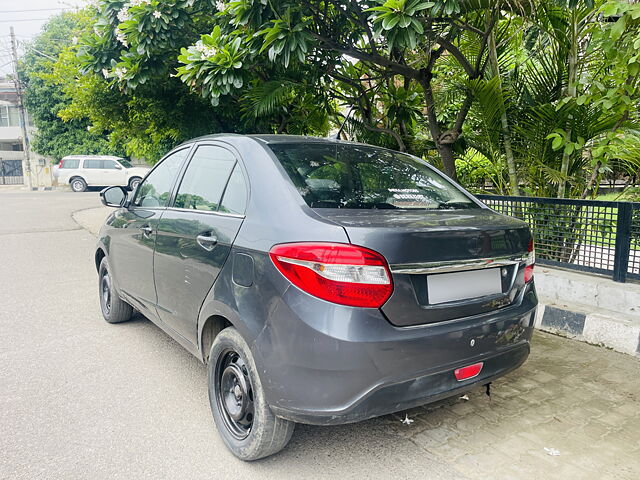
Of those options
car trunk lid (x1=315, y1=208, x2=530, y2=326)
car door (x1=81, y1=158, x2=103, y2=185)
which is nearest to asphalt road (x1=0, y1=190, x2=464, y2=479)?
car trunk lid (x1=315, y1=208, x2=530, y2=326)

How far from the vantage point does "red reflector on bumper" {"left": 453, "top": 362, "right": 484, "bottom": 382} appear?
2310 mm

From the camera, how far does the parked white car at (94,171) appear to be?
80.7 feet

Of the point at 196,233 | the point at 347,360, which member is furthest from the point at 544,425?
the point at 196,233

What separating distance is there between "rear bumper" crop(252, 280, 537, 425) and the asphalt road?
44 cm

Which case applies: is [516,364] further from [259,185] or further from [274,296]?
[259,185]

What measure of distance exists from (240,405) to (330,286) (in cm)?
92

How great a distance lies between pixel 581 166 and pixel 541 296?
1470mm

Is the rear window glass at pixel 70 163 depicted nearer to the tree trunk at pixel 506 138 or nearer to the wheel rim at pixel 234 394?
the tree trunk at pixel 506 138

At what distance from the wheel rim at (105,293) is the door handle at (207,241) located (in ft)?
7.25

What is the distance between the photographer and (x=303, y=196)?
2412mm

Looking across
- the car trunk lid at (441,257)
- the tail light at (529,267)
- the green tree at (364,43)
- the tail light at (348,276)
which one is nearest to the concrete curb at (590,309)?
the tail light at (529,267)

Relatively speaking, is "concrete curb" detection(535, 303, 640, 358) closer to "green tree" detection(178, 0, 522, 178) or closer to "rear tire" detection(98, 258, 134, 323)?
"green tree" detection(178, 0, 522, 178)

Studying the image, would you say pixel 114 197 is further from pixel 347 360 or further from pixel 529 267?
pixel 529 267

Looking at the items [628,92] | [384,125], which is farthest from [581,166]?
[384,125]
